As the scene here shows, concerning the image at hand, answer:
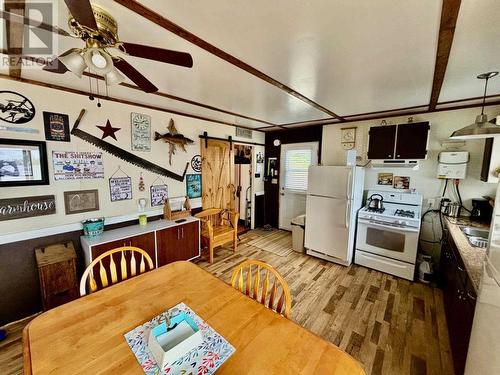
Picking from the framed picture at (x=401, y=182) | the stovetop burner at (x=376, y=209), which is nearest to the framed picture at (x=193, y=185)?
the stovetop burner at (x=376, y=209)


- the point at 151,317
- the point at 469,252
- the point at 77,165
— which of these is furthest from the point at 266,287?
the point at 77,165

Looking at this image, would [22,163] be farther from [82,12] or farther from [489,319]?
[489,319]

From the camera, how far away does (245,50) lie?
1417 millimetres

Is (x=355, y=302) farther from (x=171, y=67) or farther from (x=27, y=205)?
(x=27, y=205)

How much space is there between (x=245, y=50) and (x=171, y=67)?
0.65 meters

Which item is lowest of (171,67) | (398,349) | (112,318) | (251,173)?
(398,349)

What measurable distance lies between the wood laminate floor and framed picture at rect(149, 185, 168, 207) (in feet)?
3.82

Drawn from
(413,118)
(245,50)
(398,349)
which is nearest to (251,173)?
(413,118)

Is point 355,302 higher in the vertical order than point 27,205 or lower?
lower

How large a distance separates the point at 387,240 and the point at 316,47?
8.96 ft

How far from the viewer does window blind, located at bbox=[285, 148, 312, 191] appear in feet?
14.1

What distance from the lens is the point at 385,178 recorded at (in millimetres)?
3346

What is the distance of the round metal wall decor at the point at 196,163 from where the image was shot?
346 centimetres

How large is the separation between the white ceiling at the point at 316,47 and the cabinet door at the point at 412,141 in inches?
20.7
